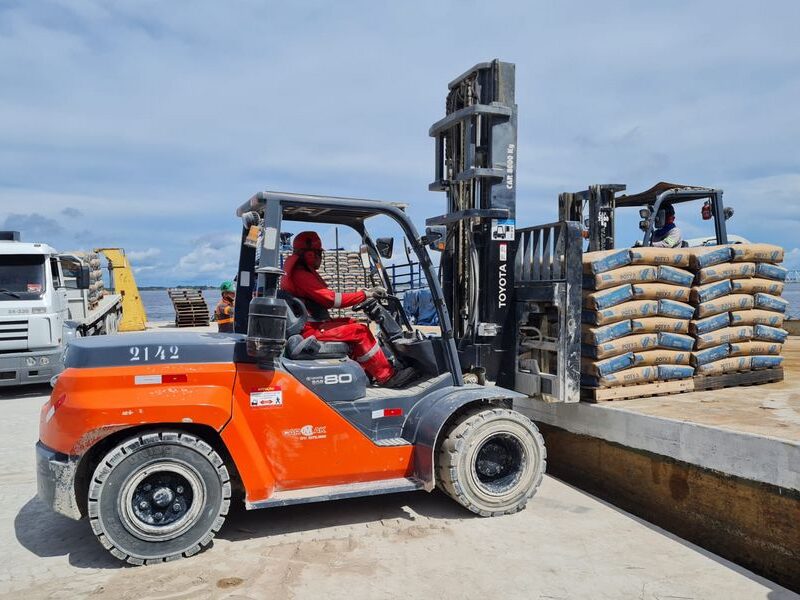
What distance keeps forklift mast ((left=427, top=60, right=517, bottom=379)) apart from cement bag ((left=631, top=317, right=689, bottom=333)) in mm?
1234

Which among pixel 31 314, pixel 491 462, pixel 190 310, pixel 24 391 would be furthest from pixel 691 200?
pixel 190 310

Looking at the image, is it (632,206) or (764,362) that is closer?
(764,362)

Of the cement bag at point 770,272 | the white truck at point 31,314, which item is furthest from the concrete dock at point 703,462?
the white truck at point 31,314

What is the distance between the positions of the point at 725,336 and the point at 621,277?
1.57m

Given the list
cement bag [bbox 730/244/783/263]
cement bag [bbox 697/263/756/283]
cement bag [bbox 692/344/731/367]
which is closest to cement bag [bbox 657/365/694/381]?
cement bag [bbox 692/344/731/367]

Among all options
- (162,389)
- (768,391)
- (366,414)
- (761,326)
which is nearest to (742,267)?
(761,326)

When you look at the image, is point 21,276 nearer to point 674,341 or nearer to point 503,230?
point 503,230

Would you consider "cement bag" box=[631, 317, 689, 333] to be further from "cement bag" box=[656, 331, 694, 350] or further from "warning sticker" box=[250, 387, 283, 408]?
"warning sticker" box=[250, 387, 283, 408]

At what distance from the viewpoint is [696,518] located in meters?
5.13

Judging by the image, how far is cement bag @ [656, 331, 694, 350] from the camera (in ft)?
21.6

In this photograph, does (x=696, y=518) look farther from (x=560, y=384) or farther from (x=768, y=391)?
(x=768, y=391)

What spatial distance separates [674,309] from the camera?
664 cm

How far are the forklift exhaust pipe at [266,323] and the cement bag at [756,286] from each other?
506 cm

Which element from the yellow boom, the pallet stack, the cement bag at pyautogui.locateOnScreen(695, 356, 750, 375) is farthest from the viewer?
the pallet stack
